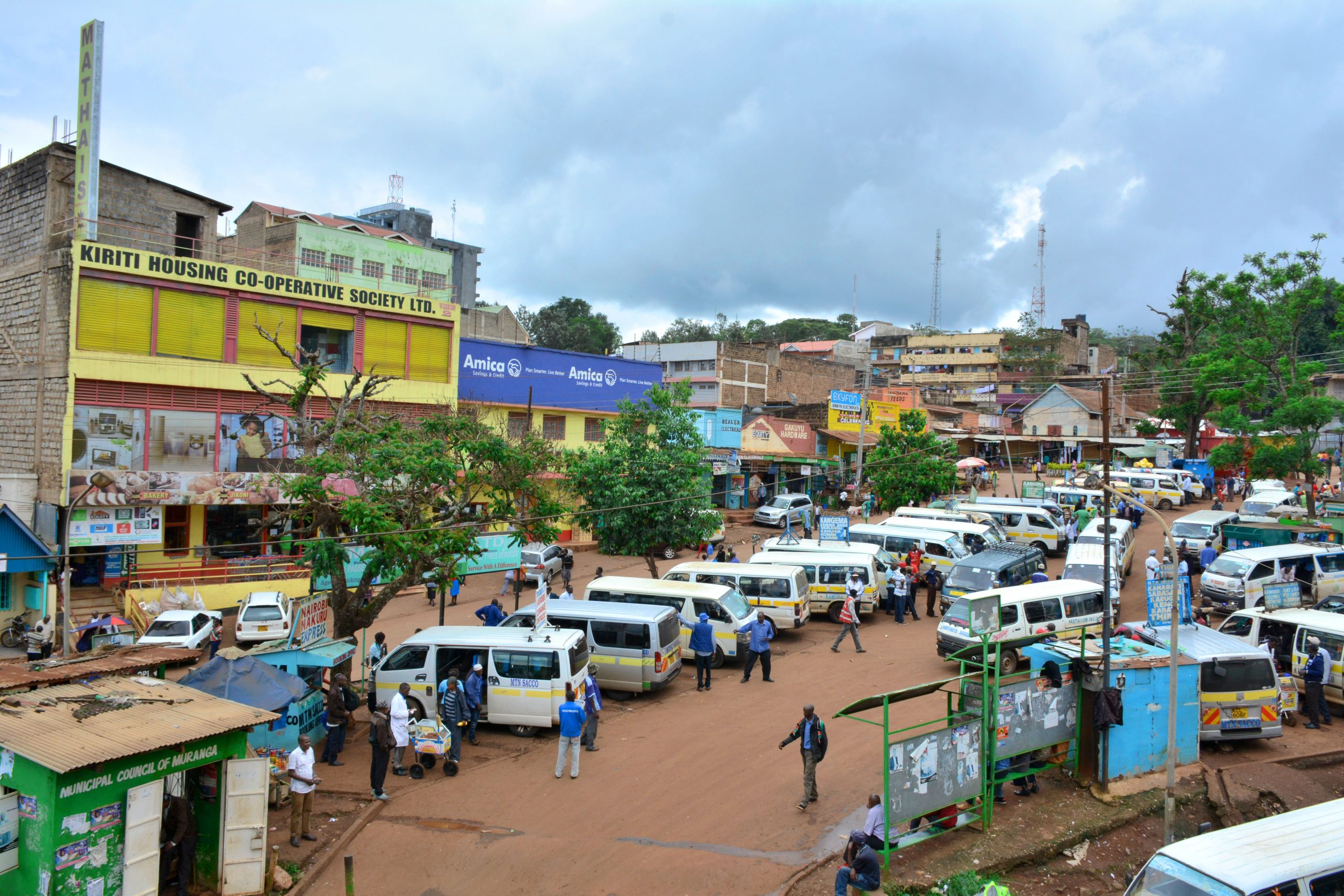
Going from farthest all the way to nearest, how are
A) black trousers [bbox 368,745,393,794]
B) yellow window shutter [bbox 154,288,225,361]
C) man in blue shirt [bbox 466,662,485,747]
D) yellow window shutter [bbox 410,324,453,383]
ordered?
1. yellow window shutter [bbox 410,324,453,383]
2. yellow window shutter [bbox 154,288,225,361]
3. man in blue shirt [bbox 466,662,485,747]
4. black trousers [bbox 368,745,393,794]

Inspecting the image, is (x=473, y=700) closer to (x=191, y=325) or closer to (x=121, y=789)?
(x=121, y=789)

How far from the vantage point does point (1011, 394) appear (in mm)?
75625

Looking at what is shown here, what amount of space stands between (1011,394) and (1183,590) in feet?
206

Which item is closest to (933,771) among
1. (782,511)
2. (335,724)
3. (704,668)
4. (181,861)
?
(704,668)

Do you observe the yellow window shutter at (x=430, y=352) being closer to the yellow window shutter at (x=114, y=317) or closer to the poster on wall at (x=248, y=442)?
the poster on wall at (x=248, y=442)

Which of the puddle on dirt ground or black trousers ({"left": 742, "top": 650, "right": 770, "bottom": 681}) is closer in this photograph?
the puddle on dirt ground

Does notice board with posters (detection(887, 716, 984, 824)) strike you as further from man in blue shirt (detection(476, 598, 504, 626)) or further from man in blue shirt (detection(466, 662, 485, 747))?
man in blue shirt (detection(476, 598, 504, 626))

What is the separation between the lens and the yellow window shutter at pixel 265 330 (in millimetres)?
27609

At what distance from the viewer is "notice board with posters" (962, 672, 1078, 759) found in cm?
1113

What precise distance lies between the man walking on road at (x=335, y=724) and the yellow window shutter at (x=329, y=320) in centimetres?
1940

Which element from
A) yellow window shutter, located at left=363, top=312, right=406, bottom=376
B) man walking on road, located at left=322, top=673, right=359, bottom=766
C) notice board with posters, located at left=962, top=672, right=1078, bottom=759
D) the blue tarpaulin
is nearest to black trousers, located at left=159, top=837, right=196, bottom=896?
the blue tarpaulin

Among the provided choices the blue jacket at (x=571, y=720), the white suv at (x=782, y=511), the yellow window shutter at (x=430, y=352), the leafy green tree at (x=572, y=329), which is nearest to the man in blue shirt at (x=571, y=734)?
the blue jacket at (x=571, y=720)

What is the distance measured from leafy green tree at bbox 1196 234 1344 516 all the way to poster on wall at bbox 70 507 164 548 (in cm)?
3653

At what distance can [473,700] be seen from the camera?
45.0 ft
